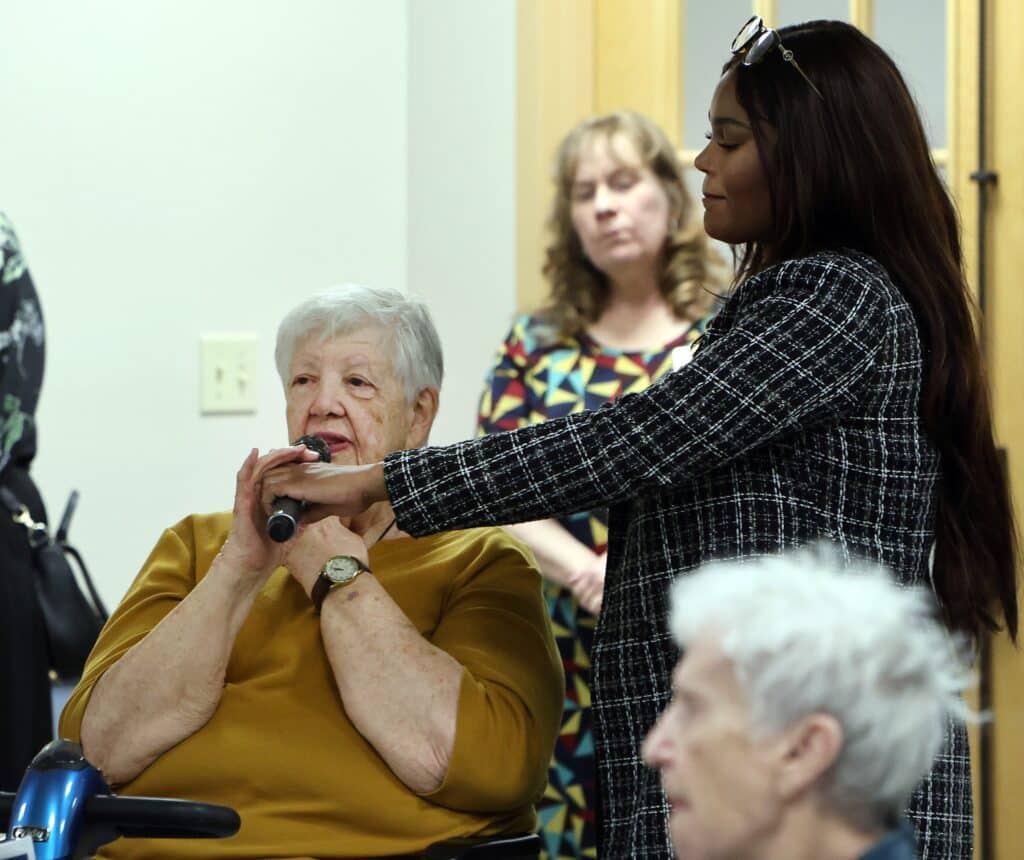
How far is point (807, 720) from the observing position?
40.9 inches

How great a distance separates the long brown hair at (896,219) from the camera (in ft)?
5.58

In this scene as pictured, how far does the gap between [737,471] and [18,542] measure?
1.34m

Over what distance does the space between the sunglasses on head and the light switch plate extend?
181cm

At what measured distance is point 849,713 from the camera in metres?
1.04

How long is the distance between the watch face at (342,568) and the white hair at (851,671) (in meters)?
0.88

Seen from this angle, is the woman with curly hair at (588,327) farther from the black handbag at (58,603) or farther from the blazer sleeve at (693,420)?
Answer: the blazer sleeve at (693,420)

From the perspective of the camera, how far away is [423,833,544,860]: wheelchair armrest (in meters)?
1.79

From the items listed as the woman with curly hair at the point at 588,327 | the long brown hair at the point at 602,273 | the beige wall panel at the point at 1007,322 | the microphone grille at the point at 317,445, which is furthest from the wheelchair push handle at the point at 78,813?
the beige wall panel at the point at 1007,322

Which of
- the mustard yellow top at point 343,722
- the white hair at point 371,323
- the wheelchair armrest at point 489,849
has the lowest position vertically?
the wheelchair armrest at point 489,849

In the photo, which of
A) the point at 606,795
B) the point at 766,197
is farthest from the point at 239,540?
the point at 766,197

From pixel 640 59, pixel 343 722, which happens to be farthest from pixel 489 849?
pixel 640 59

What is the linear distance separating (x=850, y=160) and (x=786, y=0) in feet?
5.62

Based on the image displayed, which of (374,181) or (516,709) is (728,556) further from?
(374,181)

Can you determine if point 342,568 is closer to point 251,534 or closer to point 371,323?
point 251,534
